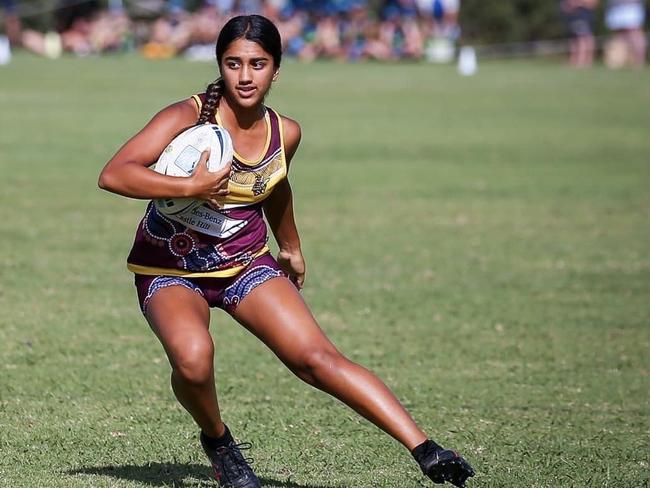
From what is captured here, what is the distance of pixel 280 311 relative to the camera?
16.7ft

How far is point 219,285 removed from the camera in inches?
205

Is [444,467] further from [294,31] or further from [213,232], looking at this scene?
[294,31]

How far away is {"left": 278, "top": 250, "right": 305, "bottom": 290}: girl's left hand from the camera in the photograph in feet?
18.7

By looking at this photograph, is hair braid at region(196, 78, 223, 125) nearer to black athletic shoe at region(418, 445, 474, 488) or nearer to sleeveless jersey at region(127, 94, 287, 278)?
sleeveless jersey at region(127, 94, 287, 278)

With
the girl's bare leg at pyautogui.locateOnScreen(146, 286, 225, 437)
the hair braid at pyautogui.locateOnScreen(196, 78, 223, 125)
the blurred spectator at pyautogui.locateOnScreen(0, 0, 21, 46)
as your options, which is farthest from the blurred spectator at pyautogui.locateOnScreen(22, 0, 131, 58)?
the girl's bare leg at pyautogui.locateOnScreen(146, 286, 225, 437)

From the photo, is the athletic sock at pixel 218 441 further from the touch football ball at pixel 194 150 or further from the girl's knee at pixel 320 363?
the touch football ball at pixel 194 150

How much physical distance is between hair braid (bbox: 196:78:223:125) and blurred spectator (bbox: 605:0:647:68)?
36657mm

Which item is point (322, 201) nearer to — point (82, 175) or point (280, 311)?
point (82, 175)

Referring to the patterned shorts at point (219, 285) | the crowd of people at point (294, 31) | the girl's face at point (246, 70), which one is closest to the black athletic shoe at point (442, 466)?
the patterned shorts at point (219, 285)

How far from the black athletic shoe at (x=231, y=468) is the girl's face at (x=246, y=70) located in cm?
137

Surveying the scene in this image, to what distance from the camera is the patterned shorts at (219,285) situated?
5145 mm

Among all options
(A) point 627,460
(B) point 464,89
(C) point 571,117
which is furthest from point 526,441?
(B) point 464,89

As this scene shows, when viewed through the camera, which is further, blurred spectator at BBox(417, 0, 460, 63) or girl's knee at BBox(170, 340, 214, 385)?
blurred spectator at BBox(417, 0, 460, 63)

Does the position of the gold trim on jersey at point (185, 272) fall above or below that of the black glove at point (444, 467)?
above
